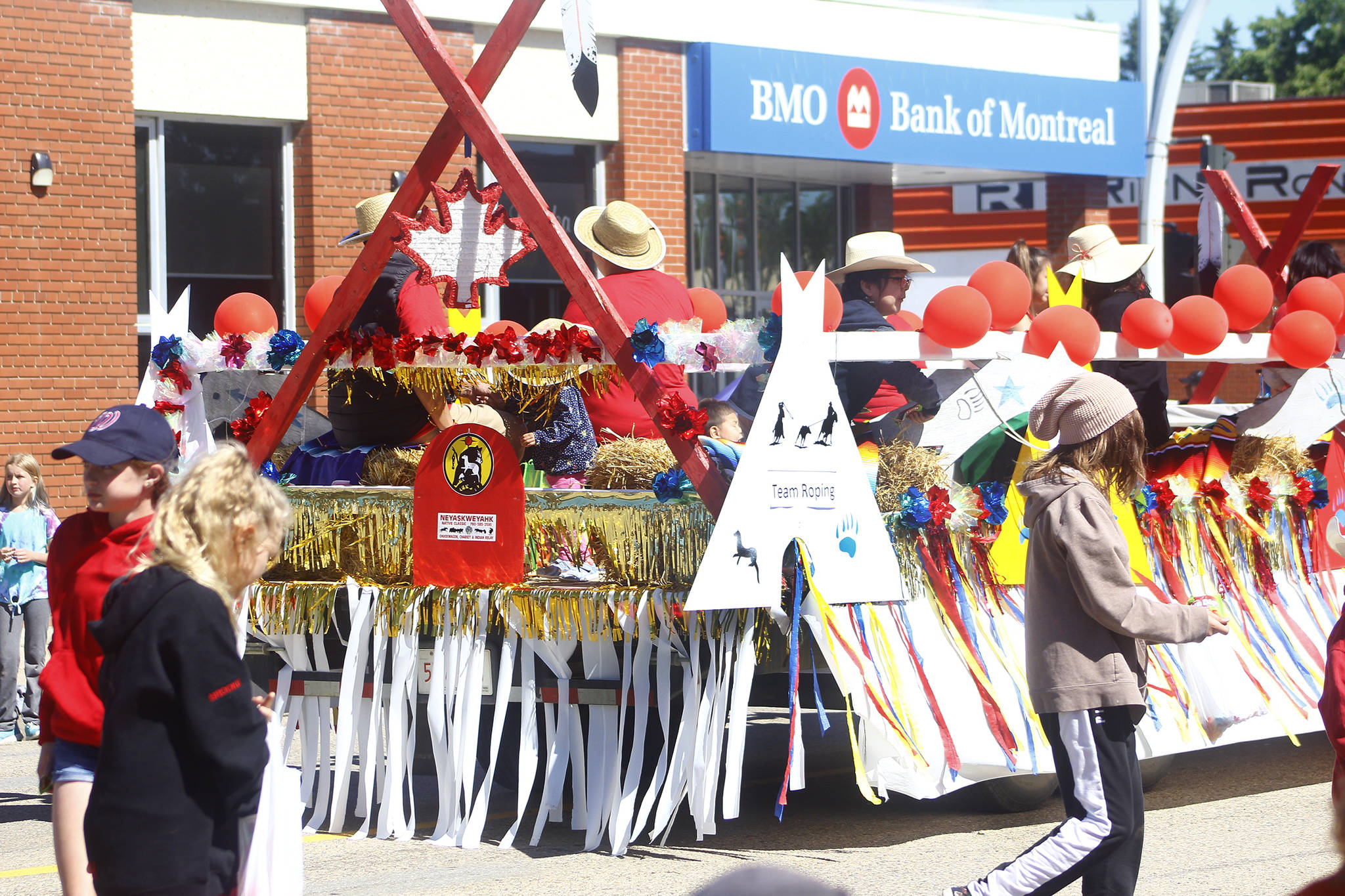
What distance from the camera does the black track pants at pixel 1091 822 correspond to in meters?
4.22

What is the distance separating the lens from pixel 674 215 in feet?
52.1

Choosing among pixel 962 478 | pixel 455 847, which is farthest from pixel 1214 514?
pixel 455 847

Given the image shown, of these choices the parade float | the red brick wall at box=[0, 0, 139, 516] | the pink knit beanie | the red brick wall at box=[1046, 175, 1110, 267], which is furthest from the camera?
the red brick wall at box=[1046, 175, 1110, 267]

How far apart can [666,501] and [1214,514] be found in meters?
Answer: 2.60

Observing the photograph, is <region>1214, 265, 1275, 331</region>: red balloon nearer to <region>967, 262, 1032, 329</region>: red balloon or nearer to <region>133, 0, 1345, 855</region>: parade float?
<region>133, 0, 1345, 855</region>: parade float

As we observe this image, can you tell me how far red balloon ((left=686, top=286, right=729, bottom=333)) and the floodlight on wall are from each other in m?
6.60

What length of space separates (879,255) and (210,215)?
861 centimetres

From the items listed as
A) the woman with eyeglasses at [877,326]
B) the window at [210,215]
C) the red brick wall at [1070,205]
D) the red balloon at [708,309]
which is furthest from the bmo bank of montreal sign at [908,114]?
the woman with eyeglasses at [877,326]

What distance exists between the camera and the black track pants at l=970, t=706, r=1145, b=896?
4.22m

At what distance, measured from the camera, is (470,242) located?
602cm

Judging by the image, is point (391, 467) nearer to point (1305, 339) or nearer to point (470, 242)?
point (470, 242)

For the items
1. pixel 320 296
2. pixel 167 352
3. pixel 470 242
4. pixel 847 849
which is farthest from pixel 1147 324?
pixel 167 352

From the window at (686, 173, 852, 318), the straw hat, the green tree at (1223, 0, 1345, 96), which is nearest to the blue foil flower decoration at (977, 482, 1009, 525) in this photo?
the straw hat

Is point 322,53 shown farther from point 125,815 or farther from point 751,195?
point 125,815
